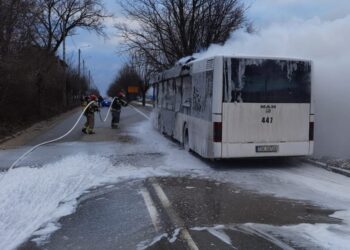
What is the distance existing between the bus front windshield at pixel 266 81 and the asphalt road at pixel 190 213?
1608 mm

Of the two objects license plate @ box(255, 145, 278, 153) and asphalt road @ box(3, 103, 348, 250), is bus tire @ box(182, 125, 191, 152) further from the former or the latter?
license plate @ box(255, 145, 278, 153)

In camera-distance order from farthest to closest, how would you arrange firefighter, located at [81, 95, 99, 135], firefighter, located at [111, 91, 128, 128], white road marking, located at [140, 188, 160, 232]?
firefighter, located at [111, 91, 128, 128] < firefighter, located at [81, 95, 99, 135] < white road marking, located at [140, 188, 160, 232]

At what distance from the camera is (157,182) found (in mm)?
10867

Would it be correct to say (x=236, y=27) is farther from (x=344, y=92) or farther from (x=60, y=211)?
(x=60, y=211)

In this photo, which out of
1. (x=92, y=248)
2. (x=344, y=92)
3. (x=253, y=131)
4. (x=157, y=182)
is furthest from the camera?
(x=344, y=92)

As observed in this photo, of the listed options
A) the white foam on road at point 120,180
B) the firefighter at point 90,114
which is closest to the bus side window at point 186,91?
the white foam on road at point 120,180

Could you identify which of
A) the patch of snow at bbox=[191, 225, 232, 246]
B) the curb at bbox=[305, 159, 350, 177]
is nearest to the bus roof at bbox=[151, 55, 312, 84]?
the curb at bbox=[305, 159, 350, 177]

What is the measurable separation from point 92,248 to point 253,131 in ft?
22.2

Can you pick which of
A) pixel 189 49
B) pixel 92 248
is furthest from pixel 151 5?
pixel 92 248

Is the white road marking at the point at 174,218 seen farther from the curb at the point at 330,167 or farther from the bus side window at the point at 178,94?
the bus side window at the point at 178,94

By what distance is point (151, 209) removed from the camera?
8.48 m

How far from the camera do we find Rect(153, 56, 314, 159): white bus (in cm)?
1243

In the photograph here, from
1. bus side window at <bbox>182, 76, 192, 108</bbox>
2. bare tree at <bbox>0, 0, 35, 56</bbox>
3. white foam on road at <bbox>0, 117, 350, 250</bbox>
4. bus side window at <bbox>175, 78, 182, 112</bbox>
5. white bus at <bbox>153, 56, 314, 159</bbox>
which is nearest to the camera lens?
white foam on road at <bbox>0, 117, 350, 250</bbox>

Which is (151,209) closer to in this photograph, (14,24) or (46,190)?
(46,190)
